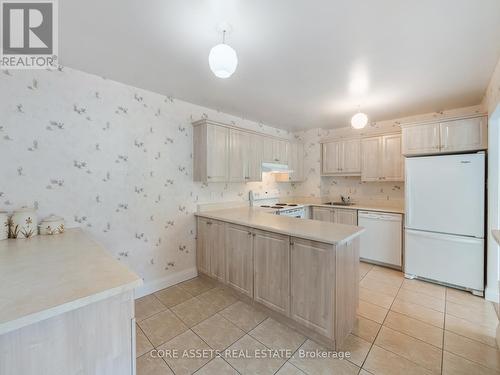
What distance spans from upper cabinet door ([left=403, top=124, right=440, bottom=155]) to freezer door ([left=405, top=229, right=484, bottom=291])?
1.11m

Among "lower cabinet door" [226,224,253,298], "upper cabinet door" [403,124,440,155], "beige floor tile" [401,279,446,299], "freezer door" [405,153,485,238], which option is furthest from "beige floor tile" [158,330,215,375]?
"upper cabinet door" [403,124,440,155]

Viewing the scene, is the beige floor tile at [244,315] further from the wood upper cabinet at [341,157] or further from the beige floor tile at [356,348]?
the wood upper cabinet at [341,157]

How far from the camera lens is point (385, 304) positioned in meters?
2.42

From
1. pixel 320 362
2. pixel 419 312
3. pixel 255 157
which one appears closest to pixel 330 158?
pixel 255 157

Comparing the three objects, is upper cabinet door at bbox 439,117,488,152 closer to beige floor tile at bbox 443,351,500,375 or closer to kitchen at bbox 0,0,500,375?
kitchen at bbox 0,0,500,375

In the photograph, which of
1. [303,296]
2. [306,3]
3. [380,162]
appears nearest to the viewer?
[306,3]

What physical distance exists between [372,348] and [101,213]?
2.79 m

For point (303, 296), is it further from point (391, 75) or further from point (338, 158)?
point (338, 158)

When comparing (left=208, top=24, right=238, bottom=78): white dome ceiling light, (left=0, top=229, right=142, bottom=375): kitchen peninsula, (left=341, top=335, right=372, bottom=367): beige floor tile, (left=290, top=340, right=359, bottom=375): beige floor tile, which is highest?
(left=208, top=24, right=238, bottom=78): white dome ceiling light

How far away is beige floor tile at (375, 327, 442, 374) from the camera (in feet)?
5.38

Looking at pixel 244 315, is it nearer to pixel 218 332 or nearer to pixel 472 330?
pixel 218 332

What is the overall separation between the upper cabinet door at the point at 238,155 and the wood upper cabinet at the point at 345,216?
1761 mm

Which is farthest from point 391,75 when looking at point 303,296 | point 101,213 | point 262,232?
point 101,213

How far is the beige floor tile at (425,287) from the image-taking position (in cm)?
263
